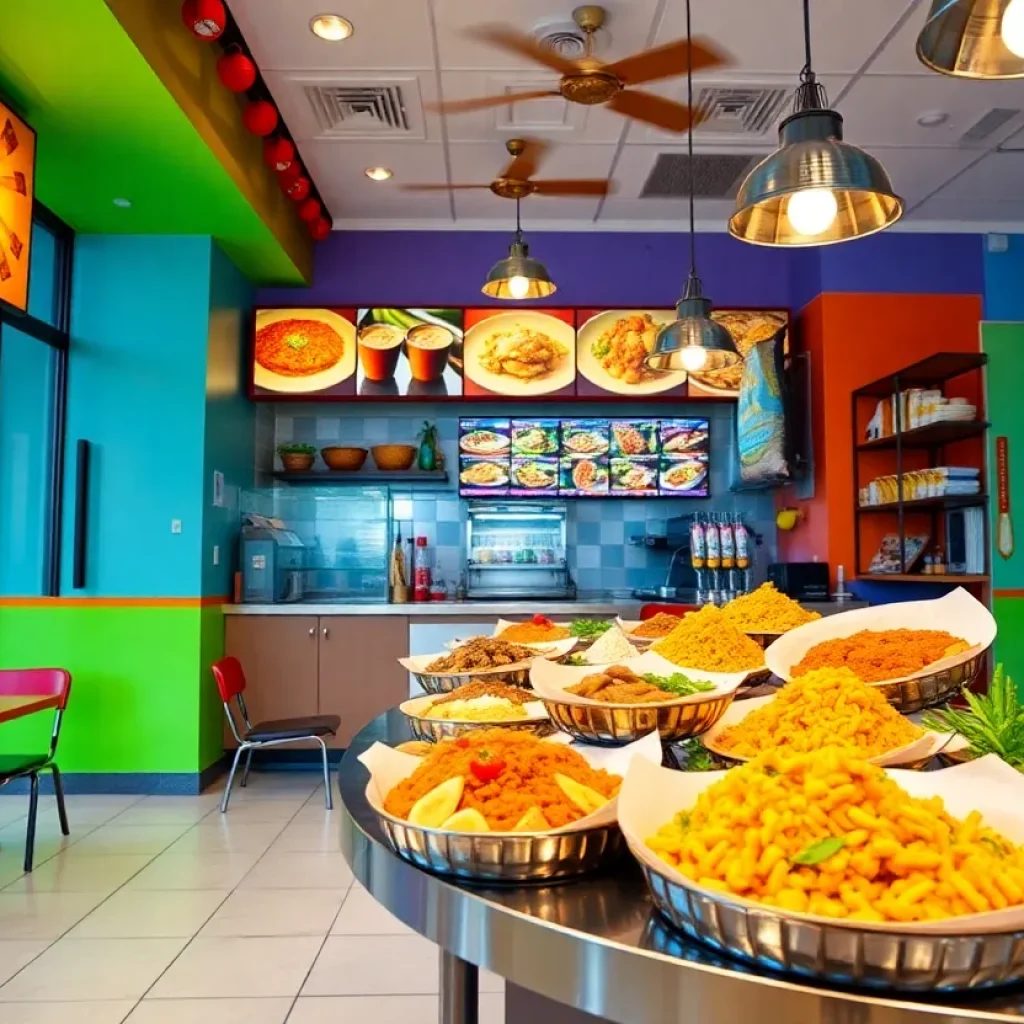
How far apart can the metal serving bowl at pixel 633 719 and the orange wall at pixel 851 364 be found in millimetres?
4169

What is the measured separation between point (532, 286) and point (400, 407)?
1.96 metres

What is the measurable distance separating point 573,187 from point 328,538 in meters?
2.71

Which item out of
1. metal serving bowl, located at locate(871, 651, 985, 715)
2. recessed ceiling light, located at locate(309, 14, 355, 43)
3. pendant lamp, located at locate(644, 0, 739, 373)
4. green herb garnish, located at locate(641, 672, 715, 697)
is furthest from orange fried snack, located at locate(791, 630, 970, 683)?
recessed ceiling light, located at locate(309, 14, 355, 43)

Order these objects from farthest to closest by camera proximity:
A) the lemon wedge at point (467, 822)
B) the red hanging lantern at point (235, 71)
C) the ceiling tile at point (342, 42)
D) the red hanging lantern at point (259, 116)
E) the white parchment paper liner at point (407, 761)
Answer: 1. the red hanging lantern at point (259, 116)
2. the red hanging lantern at point (235, 71)
3. the ceiling tile at point (342, 42)
4. the white parchment paper liner at point (407, 761)
5. the lemon wedge at point (467, 822)

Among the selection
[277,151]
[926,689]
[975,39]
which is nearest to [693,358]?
[975,39]

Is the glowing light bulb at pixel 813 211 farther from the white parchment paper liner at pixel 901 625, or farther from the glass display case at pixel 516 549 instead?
the glass display case at pixel 516 549

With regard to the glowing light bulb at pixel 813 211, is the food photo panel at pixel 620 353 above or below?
above

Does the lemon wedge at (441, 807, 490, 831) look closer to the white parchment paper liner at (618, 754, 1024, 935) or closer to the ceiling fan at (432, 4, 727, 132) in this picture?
the white parchment paper liner at (618, 754, 1024, 935)

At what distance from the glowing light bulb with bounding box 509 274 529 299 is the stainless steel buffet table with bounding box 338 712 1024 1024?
136 inches

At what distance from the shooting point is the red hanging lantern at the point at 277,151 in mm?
4539

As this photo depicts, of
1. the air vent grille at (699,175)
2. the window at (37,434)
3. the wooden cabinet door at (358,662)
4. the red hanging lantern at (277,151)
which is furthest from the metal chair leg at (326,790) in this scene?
the air vent grille at (699,175)

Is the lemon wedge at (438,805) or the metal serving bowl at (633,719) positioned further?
the metal serving bowl at (633,719)

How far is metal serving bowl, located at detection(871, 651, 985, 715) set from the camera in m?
1.54

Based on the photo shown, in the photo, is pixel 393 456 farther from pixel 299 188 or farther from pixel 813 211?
pixel 813 211
